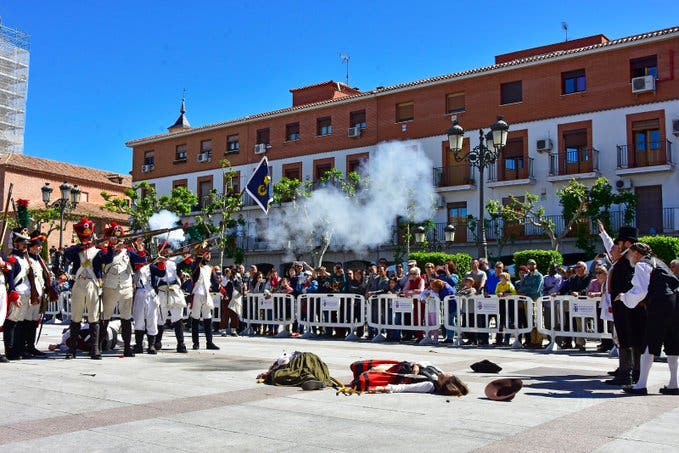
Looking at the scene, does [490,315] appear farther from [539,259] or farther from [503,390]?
[539,259]

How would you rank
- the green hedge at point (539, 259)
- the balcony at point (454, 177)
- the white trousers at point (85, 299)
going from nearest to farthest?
the white trousers at point (85, 299) < the green hedge at point (539, 259) < the balcony at point (454, 177)

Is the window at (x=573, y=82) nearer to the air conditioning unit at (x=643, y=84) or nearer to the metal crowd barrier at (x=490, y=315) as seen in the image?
the air conditioning unit at (x=643, y=84)

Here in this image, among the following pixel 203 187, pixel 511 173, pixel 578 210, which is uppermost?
pixel 203 187

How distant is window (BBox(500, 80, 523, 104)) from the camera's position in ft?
113

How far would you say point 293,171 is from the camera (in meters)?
42.1

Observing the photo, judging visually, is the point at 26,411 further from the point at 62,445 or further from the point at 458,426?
the point at 458,426

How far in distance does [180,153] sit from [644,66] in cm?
2949

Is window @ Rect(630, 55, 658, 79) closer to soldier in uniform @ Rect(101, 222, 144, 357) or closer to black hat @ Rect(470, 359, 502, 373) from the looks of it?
black hat @ Rect(470, 359, 502, 373)

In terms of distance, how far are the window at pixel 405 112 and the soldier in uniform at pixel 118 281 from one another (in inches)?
1106

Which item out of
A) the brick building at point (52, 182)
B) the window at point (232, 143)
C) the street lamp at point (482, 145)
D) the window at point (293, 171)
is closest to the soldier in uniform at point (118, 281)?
the street lamp at point (482, 145)

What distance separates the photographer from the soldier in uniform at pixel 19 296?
1048 centimetres

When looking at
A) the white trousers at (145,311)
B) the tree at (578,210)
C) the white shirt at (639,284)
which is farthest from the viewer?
the tree at (578,210)

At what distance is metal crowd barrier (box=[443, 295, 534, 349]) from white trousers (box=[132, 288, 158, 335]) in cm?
592

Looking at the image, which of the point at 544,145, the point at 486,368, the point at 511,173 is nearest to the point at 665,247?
the point at 544,145
